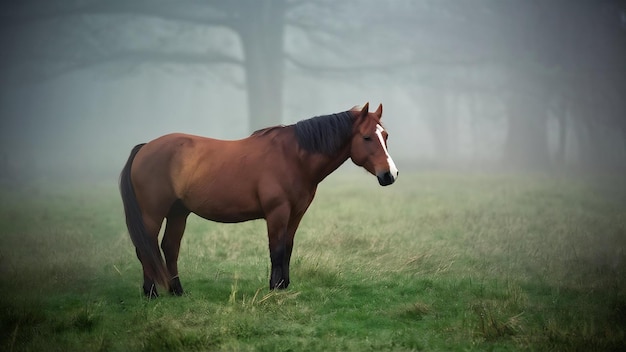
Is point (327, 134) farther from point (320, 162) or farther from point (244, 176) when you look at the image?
point (244, 176)

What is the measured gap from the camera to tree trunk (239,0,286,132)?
24.0 metres

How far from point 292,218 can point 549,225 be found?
743cm

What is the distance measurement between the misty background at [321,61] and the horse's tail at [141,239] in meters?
16.3

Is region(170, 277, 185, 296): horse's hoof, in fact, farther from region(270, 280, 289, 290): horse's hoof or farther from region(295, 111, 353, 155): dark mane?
region(295, 111, 353, 155): dark mane

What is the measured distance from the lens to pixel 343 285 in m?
7.22

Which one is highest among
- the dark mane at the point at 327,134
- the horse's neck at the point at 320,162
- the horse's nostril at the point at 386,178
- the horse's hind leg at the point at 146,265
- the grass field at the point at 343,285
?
the dark mane at the point at 327,134

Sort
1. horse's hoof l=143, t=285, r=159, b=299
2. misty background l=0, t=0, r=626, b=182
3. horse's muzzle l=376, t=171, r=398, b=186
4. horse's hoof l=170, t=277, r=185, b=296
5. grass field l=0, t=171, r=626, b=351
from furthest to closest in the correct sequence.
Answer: misty background l=0, t=0, r=626, b=182 < horse's hoof l=170, t=277, r=185, b=296 < horse's hoof l=143, t=285, r=159, b=299 < horse's muzzle l=376, t=171, r=398, b=186 < grass field l=0, t=171, r=626, b=351

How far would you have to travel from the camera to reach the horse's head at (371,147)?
623cm

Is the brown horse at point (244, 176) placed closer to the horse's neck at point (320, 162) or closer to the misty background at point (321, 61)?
the horse's neck at point (320, 162)

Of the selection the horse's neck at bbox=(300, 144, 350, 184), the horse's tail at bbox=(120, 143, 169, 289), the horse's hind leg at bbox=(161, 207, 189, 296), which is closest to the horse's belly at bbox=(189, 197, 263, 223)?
the horse's hind leg at bbox=(161, 207, 189, 296)

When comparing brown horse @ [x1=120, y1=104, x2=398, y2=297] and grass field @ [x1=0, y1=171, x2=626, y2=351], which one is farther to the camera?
brown horse @ [x1=120, y1=104, x2=398, y2=297]

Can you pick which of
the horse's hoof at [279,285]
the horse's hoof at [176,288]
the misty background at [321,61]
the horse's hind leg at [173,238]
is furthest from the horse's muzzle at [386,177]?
the misty background at [321,61]

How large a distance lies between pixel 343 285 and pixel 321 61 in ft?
97.9

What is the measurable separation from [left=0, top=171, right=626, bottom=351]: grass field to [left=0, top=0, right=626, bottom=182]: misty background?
1255 centimetres
